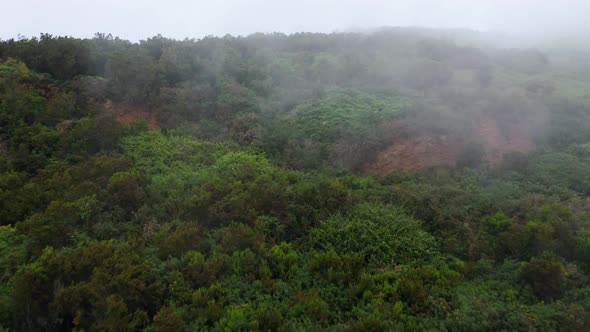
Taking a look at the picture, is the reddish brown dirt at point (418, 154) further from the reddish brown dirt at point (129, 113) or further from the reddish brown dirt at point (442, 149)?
the reddish brown dirt at point (129, 113)

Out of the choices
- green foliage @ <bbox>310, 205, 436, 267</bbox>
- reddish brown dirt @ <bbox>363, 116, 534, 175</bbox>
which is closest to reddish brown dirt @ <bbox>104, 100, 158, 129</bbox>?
reddish brown dirt @ <bbox>363, 116, 534, 175</bbox>

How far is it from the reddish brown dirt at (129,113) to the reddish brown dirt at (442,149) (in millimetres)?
8277

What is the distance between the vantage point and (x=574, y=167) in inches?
460

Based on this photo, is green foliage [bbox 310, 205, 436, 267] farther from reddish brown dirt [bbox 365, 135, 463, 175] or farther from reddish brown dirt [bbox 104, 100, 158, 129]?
reddish brown dirt [bbox 104, 100, 158, 129]

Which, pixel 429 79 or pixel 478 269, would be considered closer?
pixel 478 269

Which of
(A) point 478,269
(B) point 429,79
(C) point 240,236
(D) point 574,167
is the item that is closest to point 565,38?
(B) point 429,79

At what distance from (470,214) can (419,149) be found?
4861mm

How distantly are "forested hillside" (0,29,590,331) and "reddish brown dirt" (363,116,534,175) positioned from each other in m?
0.07

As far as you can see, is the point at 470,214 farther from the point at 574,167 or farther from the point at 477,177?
the point at 574,167

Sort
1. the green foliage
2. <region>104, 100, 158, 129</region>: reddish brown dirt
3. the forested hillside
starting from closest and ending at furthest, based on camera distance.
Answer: the forested hillside
the green foliage
<region>104, 100, 158, 129</region>: reddish brown dirt

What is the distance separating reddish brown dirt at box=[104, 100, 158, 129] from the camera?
1540 centimetres

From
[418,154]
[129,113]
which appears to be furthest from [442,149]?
[129,113]

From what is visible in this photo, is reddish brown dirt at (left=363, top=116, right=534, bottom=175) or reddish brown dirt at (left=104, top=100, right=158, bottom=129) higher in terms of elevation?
reddish brown dirt at (left=104, top=100, right=158, bottom=129)

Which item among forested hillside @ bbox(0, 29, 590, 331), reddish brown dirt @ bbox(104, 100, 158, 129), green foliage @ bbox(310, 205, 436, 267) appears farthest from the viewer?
reddish brown dirt @ bbox(104, 100, 158, 129)
